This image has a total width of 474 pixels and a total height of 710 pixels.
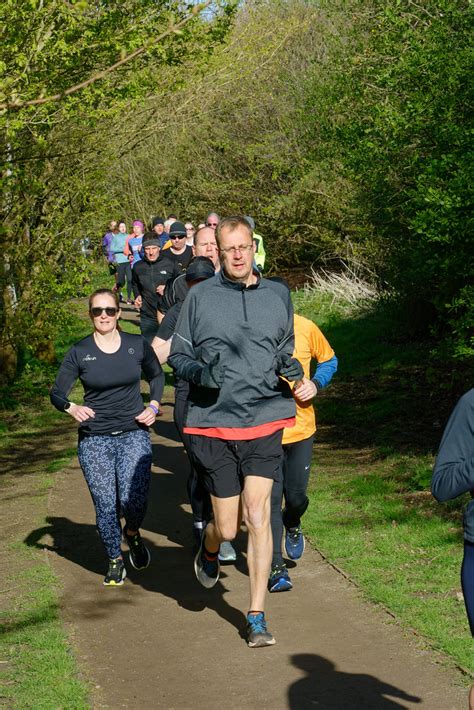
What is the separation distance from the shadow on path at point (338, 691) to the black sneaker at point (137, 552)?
2232 millimetres

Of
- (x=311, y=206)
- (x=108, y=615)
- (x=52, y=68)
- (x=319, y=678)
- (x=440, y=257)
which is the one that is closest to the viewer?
(x=319, y=678)

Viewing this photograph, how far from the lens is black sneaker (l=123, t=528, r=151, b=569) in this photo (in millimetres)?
7801

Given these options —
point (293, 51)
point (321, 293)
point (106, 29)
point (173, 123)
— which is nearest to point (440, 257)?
point (106, 29)

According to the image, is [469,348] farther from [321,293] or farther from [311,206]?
[311,206]

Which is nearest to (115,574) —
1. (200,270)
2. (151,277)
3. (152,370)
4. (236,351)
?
(152,370)

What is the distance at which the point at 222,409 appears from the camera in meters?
6.07

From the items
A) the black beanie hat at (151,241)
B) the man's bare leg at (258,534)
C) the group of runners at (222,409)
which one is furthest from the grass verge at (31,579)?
the black beanie hat at (151,241)

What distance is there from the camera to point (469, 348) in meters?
9.57

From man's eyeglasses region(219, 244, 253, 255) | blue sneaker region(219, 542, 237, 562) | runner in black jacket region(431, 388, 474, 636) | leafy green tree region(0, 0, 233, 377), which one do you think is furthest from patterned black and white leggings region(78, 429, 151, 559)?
runner in black jacket region(431, 388, 474, 636)

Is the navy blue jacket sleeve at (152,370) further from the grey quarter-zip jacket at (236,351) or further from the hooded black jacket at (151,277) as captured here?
the hooded black jacket at (151,277)

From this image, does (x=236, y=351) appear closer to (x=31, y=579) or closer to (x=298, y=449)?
(x=298, y=449)

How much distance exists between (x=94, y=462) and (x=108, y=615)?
1.02 meters

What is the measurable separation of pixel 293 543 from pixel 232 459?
1.77m

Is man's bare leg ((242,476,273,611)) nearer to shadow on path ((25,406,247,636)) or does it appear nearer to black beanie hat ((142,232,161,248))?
shadow on path ((25,406,247,636))
